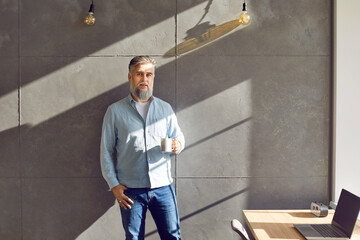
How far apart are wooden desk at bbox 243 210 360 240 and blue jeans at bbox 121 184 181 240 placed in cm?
68

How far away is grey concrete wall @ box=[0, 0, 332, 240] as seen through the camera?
341 centimetres

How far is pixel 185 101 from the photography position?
11.2 ft

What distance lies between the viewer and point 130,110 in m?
3.08

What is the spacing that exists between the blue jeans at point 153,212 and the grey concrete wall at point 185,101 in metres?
0.45

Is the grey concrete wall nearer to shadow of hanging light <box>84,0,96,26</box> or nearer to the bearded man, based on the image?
shadow of hanging light <box>84,0,96,26</box>

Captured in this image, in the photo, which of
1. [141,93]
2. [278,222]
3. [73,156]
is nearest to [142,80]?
[141,93]

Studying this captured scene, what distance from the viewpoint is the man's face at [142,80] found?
119 inches

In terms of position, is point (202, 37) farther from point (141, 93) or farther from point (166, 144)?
point (166, 144)

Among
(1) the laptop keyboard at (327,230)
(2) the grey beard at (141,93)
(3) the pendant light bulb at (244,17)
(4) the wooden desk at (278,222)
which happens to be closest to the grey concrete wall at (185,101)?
(3) the pendant light bulb at (244,17)

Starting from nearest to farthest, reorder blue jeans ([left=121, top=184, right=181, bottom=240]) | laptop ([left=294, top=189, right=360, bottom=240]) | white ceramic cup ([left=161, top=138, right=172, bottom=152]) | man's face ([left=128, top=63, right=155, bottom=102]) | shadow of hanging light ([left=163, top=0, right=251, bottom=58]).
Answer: laptop ([left=294, top=189, right=360, bottom=240]) < white ceramic cup ([left=161, top=138, right=172, bottom=152]) < blue jeans ([left=121, top=184, right=181, bottom=240]) < man's face ([left=128, top=63, right=155, bottom=102]) < shadow of hanging light ([left=163, top=0, right=251, bottom=58])

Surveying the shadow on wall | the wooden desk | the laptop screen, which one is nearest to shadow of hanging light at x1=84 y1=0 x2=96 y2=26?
the shadow on wall

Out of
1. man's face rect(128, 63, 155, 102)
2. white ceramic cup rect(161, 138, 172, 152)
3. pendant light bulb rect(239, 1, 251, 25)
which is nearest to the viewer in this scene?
white ceramic cup rect(161, 138, 172, 152)

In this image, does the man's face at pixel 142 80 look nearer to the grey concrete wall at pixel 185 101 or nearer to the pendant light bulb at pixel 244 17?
the grey concrete wall at pixel 185 101

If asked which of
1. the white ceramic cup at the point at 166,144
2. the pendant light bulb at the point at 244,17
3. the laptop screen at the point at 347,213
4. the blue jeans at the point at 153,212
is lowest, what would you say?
the blue jeans at the point at 153,212
